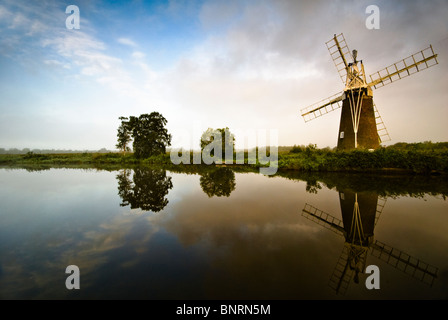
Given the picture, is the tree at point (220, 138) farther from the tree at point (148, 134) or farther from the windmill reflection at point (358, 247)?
the windmill reflection at point (358, 247)

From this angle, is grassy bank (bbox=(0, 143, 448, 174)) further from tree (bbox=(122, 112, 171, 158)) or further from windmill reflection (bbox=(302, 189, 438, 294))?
tree (bbox=(122, 112, 171, 158))

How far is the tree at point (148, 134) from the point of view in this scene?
131ft

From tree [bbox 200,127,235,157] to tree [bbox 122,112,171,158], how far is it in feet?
25.4

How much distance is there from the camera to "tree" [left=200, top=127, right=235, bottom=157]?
4103 cm

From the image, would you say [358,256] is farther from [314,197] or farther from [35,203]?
[35,203]

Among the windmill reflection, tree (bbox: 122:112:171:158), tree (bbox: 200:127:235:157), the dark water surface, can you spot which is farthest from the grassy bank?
tree (bbox: 122:112:171:158)

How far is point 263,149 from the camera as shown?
110 feet

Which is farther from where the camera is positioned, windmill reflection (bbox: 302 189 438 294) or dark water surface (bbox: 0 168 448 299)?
windmill reflection (bbox: 302 189 438 294)

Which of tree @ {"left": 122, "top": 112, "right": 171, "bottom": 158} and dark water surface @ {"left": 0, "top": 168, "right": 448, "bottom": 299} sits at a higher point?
tree @ {"left": 122, "top": 112, "right": 171, "bottom": 158}

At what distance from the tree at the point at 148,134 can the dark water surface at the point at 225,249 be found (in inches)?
1274

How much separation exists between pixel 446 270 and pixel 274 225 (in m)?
3.44

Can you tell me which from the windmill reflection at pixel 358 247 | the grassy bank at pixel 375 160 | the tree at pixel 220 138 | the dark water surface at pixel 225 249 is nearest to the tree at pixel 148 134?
the tree at pixel 220 138

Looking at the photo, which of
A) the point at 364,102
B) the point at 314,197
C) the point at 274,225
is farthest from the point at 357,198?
the point at 364,102

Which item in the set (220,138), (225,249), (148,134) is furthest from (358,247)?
(148,134)
